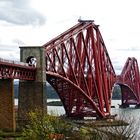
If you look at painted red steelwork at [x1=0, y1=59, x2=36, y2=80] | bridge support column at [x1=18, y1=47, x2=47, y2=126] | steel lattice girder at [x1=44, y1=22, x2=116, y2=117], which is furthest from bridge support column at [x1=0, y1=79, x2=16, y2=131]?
steel lattice girder at [x1=44, y1=22, x2=116, y2=117]

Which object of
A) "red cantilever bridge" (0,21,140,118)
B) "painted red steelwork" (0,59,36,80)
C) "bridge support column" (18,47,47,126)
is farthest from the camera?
"red cantilever bridge" (0,21,140,118)

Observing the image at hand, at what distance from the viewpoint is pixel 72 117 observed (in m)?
120

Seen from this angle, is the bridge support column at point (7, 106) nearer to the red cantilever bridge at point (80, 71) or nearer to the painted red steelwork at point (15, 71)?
the painted red steelwork at point (15, 71)

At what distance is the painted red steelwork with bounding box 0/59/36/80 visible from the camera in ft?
249

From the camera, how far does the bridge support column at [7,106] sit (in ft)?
249

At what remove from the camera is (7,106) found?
76.4 metres

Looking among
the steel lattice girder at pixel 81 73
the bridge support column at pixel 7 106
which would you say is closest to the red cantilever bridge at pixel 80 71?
the steel lattice girder at pixel 81 73

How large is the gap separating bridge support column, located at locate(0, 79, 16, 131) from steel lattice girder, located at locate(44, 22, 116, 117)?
25.3m

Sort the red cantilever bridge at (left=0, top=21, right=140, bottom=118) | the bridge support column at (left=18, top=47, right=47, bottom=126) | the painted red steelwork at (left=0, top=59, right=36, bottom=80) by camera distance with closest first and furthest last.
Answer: the painted red steelwork at (left=0, top=59, right=36, bottom=80) < the bridge support column at (left=18, top=47, right=47, bottom=126) < the red cantilever bridge at (left=0, top=21, right=140, bottom=118)

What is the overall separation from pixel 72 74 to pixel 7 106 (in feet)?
111

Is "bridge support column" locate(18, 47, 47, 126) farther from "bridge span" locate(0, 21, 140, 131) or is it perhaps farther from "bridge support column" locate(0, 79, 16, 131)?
"bridge support column" locate(0, 79, 16, 131)

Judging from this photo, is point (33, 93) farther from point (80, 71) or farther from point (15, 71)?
point (80, 71)

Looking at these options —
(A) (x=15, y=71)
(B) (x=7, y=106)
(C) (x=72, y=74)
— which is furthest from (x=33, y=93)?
(C) (x=72, y=74)

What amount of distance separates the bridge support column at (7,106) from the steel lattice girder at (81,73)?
25.3m
